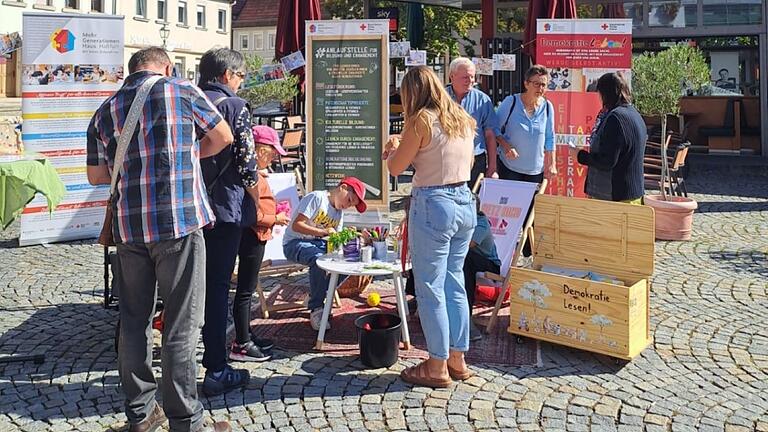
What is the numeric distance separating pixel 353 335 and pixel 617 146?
2.11 meters

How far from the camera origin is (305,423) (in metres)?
3.53

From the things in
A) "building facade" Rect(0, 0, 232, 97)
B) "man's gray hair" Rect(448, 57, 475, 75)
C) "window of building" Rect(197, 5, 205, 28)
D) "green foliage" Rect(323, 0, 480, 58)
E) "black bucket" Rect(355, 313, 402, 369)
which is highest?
"window of building" Rect(197, 5, 205, 28)

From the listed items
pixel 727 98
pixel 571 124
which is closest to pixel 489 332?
pixel 571 124

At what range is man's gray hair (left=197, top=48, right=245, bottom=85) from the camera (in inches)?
148

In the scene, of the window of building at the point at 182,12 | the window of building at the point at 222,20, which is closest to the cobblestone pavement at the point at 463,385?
the window of building at the point at 182,12

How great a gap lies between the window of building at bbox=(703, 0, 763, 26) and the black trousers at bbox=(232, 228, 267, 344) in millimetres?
12523

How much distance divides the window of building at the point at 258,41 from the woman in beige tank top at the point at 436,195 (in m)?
49.4

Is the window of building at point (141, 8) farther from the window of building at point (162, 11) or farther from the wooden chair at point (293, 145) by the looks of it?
the wooden chair at point (293, 145)

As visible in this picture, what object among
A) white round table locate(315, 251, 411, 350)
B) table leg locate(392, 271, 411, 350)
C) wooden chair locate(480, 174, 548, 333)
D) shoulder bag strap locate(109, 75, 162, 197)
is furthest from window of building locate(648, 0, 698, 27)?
shoulder bag strap locate(109, 75, 162, 197)

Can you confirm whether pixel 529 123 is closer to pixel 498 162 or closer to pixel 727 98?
pixel 498 162

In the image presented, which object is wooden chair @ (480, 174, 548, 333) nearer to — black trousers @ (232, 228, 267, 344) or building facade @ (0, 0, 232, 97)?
black trousers @ (232, 228, 267, 344)

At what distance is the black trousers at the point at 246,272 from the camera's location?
4207 millimetres

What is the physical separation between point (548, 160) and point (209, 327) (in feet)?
12.1

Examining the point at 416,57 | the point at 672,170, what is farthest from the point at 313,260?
the point at 416,57
